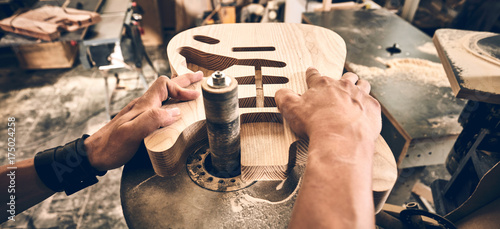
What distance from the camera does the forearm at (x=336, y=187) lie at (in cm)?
70

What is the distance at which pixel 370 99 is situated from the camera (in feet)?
3.44

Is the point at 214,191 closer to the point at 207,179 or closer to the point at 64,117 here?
the point at 207,179

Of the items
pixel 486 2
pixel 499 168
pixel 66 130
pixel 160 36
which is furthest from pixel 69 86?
pixel 486 2

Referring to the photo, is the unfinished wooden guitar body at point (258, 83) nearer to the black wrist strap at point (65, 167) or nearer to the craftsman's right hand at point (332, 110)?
the craftsman's right hand at point (332, 110)

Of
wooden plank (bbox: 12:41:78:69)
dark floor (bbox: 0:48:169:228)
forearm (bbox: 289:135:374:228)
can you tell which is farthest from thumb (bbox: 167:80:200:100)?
wooden plank (bbox: 12:41:78:69)

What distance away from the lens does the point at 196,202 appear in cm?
106

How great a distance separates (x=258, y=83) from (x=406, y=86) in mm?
1313

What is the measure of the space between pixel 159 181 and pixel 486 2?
3.91 metres

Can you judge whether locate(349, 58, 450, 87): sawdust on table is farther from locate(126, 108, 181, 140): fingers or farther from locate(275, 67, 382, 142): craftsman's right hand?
locate(126, 108, 181, 140): fingers

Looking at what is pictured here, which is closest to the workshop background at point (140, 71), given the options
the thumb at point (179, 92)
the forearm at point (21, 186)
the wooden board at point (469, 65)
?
the wooden board at point (469, 65)

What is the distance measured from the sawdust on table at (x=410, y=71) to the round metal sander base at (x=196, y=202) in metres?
1.34

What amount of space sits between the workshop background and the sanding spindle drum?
1.05m

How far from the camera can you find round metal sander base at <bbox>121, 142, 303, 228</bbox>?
1.00 metres

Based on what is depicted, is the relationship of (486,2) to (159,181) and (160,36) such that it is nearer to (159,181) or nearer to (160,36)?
(159,181)
